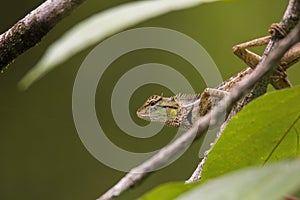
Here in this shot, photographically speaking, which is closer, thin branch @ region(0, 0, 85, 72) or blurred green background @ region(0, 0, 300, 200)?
thin branch @ region(0, 0, 85, 72)

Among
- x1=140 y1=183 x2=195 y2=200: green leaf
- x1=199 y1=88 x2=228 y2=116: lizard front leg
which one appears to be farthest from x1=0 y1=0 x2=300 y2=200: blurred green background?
x1=140 y1=183 x2=195 y2=200: green leaf

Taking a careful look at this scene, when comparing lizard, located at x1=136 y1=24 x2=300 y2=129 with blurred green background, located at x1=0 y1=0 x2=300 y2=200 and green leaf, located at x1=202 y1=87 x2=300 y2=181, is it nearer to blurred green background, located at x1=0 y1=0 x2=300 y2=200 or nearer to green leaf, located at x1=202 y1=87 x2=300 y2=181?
green leaf, located at x1=202 y1=87 x2=300 y2=181

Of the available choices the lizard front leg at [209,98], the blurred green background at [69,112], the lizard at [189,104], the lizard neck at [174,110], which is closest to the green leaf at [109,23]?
the lizard at [189,104]

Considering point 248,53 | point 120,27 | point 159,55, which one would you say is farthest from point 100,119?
point 120,27

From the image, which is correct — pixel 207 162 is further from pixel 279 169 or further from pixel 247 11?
pixel 247 11

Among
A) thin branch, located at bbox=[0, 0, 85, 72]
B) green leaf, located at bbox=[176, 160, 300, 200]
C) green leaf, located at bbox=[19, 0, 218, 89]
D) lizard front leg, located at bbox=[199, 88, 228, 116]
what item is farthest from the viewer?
lizard front leg, located at bbox=[199, 88, 228, 116]

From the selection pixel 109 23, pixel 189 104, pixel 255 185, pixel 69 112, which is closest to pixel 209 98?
pixel 189 104
